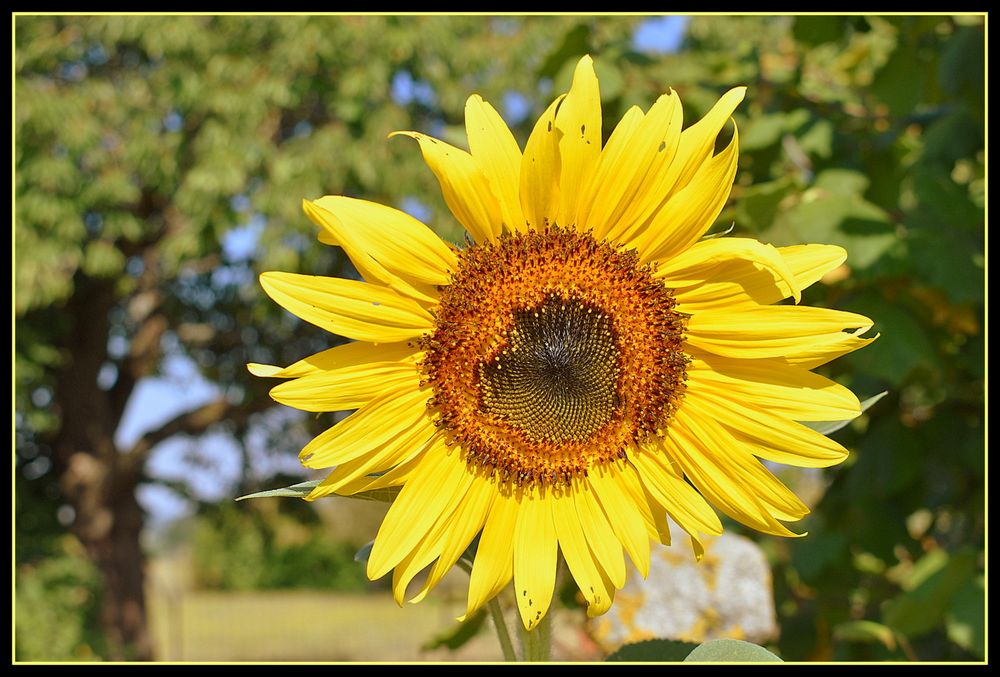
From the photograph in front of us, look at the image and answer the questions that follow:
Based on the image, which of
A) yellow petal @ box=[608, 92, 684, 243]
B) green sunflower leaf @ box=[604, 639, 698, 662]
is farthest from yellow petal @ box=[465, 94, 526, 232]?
green sunflower leaf @ box=[604, 639, 698, 662]

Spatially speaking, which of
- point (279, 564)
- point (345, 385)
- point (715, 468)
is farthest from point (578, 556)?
point (279, 564)

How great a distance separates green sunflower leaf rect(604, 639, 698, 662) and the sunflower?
0.39 ft

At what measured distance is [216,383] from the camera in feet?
25.6

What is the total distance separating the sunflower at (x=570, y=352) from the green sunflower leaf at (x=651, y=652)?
120 mm

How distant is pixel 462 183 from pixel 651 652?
0.53 meters

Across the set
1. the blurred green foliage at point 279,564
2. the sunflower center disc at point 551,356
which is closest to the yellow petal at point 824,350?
the sunflower center disc at point 551,356

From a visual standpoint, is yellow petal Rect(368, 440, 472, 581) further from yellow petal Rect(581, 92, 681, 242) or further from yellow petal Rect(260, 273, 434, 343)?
yellow petal Rect(581, 92, 681, 242)

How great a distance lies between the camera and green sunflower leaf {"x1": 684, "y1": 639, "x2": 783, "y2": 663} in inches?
34.5

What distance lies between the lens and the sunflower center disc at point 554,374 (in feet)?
3.34

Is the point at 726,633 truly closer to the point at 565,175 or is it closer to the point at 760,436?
the point at 760,436

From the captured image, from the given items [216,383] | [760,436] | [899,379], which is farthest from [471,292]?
[216,383]

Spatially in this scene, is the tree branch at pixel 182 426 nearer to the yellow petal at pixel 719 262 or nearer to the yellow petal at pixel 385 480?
the yellow petal at pixel 385 480

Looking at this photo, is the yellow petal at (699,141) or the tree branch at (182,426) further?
the tree branch at (182,426)

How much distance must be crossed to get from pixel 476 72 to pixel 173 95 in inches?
76.4
